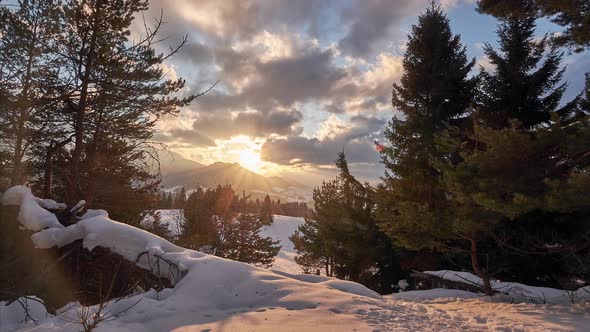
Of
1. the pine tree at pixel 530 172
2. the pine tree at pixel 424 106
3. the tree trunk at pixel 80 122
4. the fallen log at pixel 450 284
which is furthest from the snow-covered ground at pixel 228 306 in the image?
the pine tree at pixel 424 106

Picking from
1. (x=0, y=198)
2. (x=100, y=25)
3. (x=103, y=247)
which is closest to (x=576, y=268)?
(x=103, y=247)

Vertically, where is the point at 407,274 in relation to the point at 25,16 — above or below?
below

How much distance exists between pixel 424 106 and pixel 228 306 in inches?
496

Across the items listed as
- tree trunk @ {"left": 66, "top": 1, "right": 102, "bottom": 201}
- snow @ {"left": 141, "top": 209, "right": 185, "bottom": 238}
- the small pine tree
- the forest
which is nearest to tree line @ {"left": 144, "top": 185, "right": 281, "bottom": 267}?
the small pine tree

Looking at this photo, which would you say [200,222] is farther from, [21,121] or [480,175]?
[480,175]

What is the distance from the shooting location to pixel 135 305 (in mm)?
4191

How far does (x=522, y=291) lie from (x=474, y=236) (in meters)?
2.02

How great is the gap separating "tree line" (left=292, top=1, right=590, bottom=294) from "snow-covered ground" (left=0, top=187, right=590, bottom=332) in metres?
2.36

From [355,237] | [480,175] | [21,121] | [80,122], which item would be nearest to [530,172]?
[480,175]

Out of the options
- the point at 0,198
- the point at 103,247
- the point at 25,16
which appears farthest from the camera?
the point at 25,16

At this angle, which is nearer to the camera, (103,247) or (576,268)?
(103,247)

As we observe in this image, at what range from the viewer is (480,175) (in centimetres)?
698

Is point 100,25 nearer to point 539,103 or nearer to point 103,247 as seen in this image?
point 103,247

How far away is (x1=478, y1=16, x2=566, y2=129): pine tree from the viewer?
487 inches
